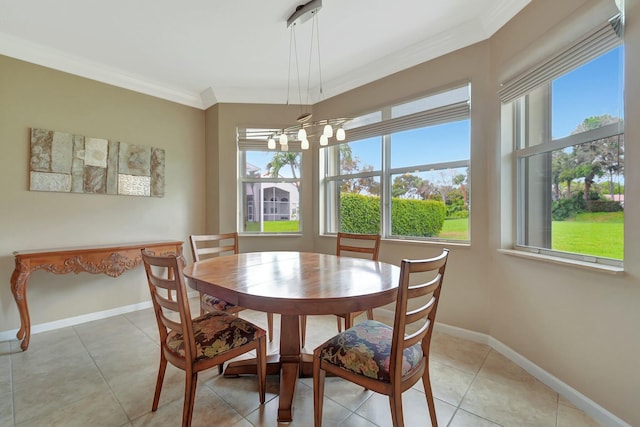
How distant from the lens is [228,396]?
5.39 feet

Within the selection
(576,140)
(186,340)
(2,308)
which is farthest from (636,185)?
(2,308)

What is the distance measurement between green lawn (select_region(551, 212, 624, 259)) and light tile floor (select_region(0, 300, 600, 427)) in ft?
2.95

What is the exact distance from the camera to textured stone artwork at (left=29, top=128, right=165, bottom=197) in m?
2.56

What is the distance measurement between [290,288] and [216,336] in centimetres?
49

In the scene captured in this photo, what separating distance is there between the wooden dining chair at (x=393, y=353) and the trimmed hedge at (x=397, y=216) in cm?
151

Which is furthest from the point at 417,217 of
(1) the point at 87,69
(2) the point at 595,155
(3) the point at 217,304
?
(1) the point at 87,69

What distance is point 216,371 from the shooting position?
190 centimetres

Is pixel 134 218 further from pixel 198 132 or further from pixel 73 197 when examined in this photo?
pixel 198 132

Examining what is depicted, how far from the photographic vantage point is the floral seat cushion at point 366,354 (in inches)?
46.4

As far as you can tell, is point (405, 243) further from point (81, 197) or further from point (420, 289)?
point (81, 197)

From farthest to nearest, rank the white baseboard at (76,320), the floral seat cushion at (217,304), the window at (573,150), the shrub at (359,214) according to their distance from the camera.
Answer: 1. the shrub at (359,214)
2. the white baseboard at (76,320)
3. the floral seat cushion at (217,304)
4. the window at (573,150)

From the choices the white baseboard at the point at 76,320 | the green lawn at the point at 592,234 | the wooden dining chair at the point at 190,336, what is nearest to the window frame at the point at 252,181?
the white baseboard at the point at 76,320

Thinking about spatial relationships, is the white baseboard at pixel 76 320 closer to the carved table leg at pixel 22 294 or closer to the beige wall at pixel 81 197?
the beige wall at pixel 81 197

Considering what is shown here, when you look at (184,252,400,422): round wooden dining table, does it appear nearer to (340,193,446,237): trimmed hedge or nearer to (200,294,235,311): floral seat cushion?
(200,294,235,311): floral seat cushion
